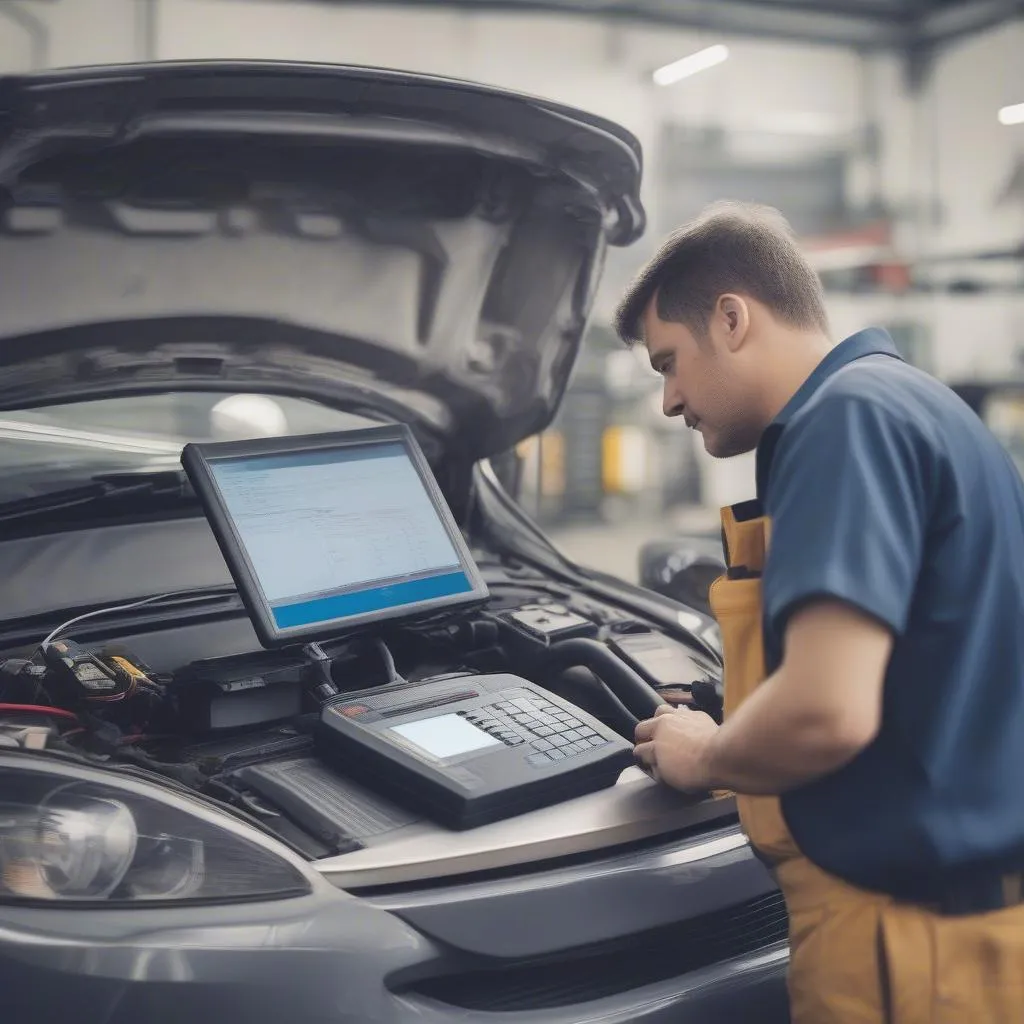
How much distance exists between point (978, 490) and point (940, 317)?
10935 mm

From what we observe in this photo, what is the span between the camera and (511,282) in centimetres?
206

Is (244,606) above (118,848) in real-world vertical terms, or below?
above

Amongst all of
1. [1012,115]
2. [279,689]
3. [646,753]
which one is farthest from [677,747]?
[1012,115]

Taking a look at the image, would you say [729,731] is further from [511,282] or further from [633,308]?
[511,282]

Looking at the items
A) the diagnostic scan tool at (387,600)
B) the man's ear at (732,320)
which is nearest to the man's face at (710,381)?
the man's ear at (732,320)

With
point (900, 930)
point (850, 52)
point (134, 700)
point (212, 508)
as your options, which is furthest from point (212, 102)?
point (850, 52)

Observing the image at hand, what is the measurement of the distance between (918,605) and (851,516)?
15 cm

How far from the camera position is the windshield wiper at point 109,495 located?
177cm

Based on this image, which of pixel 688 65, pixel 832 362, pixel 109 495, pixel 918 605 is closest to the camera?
pixel 918 605

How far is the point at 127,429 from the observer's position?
1919 mm

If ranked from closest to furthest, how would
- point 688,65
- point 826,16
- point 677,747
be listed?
point 677,747 < point 688,65 < point 826,16

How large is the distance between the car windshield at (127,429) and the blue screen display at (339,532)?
0.30 m

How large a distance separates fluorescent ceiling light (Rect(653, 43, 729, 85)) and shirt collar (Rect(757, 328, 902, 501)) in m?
9.43

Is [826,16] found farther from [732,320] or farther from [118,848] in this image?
[118,848]
